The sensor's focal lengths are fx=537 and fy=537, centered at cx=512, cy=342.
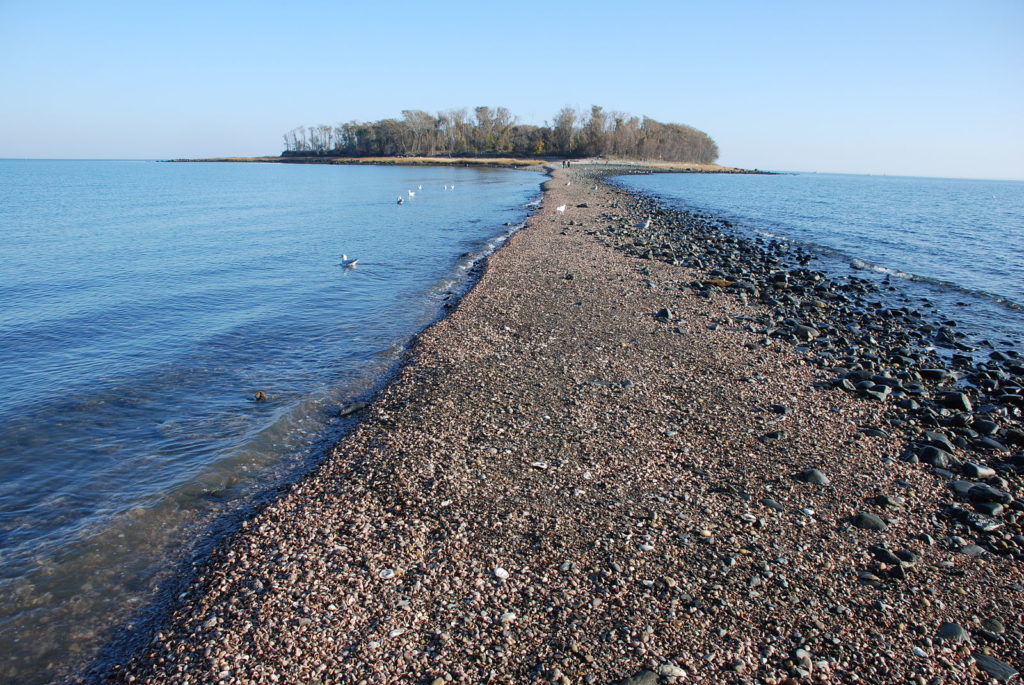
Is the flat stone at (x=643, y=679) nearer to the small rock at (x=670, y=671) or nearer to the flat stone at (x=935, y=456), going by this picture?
the small rock at (x=670, y=671)

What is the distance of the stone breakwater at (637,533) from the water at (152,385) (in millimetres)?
1416

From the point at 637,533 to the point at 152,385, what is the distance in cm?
1286

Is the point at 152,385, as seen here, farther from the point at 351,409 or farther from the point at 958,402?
the point at 958,402

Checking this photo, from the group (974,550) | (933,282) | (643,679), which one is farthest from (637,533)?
(933,282)

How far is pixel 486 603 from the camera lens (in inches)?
251

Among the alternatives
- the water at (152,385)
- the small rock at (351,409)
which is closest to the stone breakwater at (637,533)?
the small rock at (351,409)

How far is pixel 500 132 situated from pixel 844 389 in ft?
608

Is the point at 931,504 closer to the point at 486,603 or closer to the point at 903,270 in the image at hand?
the point at 486,603

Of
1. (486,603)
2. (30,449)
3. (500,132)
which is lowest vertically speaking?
(30,449)

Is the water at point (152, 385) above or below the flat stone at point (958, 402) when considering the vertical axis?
below

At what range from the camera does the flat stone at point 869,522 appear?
7883 millimetres

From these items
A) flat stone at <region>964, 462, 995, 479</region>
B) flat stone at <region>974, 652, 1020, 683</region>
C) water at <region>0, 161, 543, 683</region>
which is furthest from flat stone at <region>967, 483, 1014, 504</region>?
water at <region>0, 161, 543, 683</region>

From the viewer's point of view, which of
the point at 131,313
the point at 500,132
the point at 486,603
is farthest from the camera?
the point at 500,132

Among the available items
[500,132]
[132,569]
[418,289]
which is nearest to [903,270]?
[418,289]
